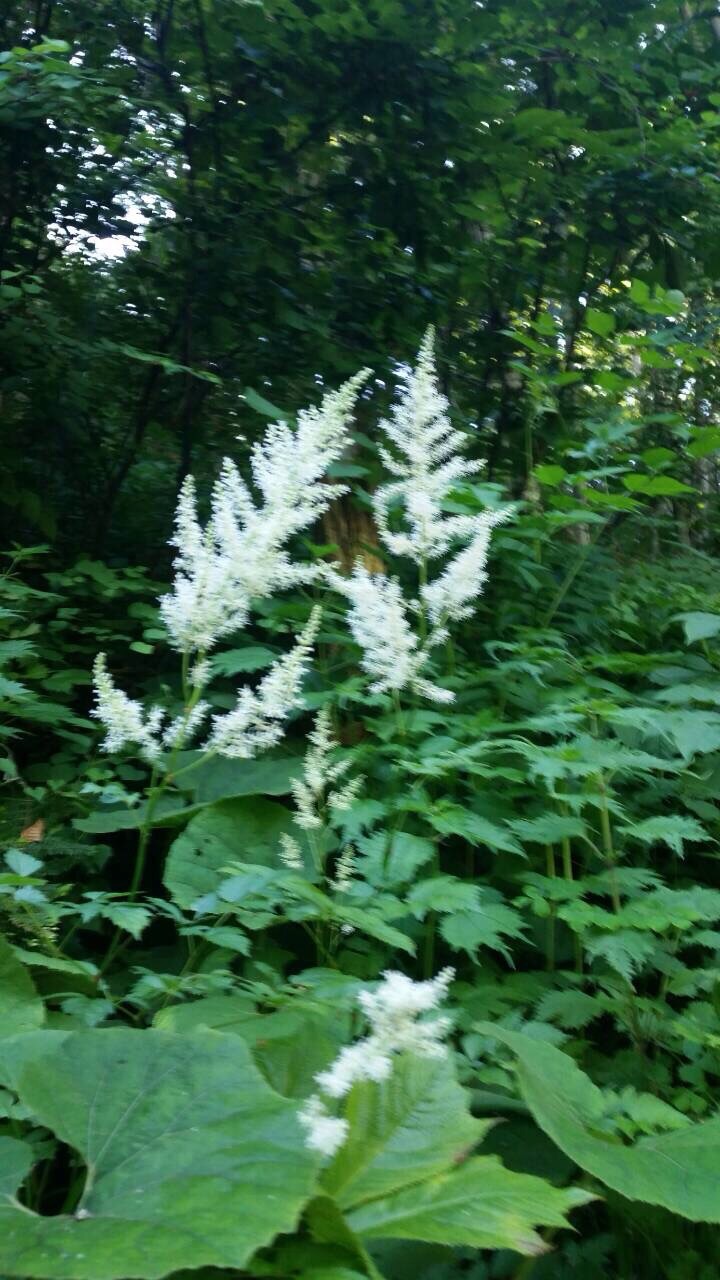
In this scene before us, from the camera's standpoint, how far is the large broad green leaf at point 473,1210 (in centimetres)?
105

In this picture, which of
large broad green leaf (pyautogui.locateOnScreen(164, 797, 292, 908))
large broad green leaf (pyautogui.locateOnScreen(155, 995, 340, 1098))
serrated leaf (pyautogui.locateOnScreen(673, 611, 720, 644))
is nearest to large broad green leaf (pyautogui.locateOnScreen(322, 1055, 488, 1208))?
large broad green leaf (pyautogui.locateOnScreen(155, 995, 340, 1098))

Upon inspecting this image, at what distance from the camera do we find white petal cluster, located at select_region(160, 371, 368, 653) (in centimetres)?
178

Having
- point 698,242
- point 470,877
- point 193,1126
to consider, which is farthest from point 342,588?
point 698,242

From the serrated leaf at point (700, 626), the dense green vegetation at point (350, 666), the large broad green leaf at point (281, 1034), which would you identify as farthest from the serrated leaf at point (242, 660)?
the serrated leaf at point (700, 626)

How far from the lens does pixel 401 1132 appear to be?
4.01 ft

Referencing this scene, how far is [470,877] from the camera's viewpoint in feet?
7.51

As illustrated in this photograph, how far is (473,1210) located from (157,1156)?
413mm

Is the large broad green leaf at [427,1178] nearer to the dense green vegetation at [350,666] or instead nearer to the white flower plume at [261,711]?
the dense green vegetation at [350,666]

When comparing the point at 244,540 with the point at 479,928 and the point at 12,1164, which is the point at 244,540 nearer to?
the point at 479,928

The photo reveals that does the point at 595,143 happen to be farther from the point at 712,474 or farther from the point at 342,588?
the point at 712,474

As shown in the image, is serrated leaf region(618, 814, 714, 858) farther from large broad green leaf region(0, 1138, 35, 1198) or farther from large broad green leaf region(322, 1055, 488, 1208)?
large broad green leaf region(0, 1138, 35, 1198)

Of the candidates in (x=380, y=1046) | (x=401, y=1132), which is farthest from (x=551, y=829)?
(x=380, y=1046)

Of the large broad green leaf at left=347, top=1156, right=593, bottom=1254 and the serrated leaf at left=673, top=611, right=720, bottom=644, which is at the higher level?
the serrated leaf at left=673, top=611, right=720, bottom=644

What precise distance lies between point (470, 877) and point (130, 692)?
148cm
